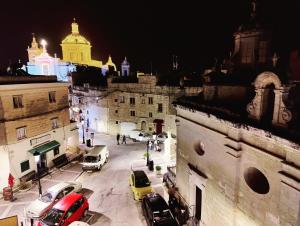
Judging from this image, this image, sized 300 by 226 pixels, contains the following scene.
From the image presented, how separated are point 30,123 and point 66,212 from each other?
11.3 metres

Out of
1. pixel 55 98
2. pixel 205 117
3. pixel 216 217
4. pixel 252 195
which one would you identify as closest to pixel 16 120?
pixel 55 98

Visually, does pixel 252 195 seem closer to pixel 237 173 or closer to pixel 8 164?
pixel 237 173

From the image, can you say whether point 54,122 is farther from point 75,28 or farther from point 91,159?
point 75,28

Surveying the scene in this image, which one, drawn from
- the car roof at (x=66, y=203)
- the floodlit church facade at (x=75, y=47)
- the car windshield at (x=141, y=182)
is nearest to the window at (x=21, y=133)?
the car roof at (x=66, y=203)

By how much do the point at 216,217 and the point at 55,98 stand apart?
21.3 meters

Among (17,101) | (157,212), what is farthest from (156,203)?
(17,101)

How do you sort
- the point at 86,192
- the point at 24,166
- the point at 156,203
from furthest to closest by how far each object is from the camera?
1. the point at 24,166
2. the point at 86,192
3. the point at 156,203

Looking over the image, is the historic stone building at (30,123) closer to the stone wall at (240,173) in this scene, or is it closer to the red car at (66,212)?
the red car at (66,212)

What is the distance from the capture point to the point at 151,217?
1536 centimetres

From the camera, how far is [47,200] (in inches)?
682

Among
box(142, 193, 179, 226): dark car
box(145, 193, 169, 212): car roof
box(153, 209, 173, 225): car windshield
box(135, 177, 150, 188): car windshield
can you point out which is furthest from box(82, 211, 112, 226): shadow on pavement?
box(153, 209, 173, 225): car windshield

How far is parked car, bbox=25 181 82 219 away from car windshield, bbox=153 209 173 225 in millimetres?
7668

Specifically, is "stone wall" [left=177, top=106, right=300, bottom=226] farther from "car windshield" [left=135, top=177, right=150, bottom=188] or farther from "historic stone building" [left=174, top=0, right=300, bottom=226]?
"car windshield" [left=135, top=177, right=150, bottom=188]

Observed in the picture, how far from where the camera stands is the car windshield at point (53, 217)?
14.9 meters
